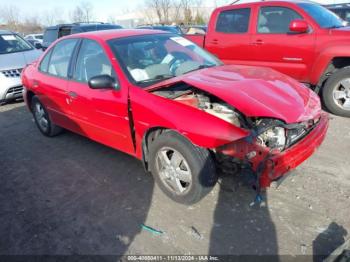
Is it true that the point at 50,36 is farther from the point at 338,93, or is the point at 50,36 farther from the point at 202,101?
the point at 202,101

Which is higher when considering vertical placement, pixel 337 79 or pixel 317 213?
pixel 337 79

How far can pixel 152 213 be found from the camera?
3.12 metres

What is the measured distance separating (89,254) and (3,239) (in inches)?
36.0

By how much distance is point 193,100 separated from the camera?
321cm

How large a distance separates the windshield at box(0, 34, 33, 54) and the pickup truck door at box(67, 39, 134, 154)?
5.35 meters

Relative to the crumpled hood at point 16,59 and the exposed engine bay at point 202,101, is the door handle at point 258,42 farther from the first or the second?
the crumpled hood at point 16,59

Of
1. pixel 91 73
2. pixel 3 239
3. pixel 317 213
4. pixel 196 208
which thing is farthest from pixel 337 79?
pixel 3 239

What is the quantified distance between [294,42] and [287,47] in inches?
5.8

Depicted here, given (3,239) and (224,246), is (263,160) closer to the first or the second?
(224,246)

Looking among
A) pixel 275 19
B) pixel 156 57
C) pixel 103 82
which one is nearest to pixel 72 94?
pixel 103 82

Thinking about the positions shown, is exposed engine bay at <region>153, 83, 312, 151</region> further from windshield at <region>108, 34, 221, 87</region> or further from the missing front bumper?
windshield at <region>108, 34, 221, 87</region>

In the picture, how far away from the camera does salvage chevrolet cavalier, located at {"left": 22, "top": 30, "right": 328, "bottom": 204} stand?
2.71m

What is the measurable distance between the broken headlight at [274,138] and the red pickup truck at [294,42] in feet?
9.90

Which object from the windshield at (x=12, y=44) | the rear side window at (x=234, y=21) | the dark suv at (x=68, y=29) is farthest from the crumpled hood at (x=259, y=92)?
the dark suv at (x=68, y=29)
